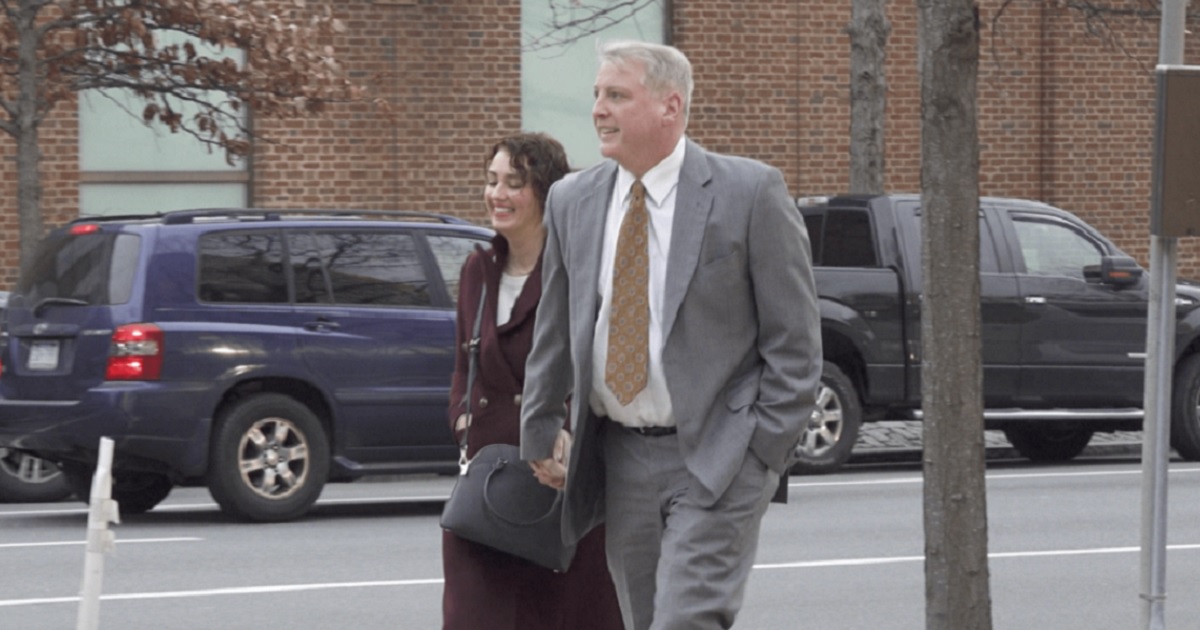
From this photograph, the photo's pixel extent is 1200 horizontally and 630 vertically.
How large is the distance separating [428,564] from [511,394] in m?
4.71

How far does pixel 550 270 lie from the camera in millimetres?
5066

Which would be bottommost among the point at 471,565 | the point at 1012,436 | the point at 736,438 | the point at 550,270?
the point at 1012,436

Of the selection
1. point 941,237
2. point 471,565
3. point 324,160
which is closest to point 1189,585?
point 941,237

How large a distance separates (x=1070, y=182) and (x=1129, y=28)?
5.89 ft

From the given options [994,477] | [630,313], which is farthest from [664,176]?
[994,477]

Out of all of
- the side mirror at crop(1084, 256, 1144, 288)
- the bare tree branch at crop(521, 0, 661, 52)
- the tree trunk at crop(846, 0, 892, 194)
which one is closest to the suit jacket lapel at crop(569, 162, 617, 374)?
the side mirror at crop(1084, 256, 1144, 288)

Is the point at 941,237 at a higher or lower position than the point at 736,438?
higher

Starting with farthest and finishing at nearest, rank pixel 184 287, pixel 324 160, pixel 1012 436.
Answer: pixel 324 160 < pixel 1012 436 < pixel 184 287

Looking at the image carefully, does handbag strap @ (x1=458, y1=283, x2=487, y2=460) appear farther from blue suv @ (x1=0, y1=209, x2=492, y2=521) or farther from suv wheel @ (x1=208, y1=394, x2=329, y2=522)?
suv wheel @ (x1=208, y1=394, x2=329, y2=522)

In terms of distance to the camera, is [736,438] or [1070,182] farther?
[1070,182]

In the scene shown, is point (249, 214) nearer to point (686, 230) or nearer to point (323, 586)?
point (323, 586)

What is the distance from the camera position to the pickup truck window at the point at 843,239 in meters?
14.7

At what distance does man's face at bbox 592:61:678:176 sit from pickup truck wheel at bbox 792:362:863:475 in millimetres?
9582

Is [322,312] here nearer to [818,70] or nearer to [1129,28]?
[818,70]
